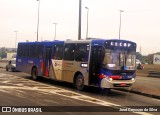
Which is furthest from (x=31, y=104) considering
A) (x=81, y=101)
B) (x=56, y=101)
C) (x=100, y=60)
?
(x=100, y=60)

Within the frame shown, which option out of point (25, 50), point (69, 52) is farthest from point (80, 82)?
point (25, 50)

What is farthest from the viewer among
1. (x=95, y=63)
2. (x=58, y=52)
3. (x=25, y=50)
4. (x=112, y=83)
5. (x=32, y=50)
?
(x=25, y=50)

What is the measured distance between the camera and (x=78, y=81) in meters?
20.4

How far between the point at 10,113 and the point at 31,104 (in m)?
2.05

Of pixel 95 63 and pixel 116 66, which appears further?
pixel 95 63

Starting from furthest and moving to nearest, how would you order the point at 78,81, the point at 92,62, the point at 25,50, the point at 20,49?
the point at 20,49
the point at 25,50
the point at 78,81
the point at 92,62

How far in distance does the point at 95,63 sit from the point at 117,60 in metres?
1.21

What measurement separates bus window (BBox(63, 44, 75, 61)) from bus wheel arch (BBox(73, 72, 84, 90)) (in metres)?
1.11

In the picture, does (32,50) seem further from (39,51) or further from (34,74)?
(34,74)

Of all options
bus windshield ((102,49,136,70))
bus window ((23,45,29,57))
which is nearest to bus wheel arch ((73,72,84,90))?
bus windshield ((102,49,136,70))

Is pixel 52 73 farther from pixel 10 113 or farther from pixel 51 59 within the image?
pixel 10 113

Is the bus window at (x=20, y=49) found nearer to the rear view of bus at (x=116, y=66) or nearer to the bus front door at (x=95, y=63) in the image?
the bus front door at (x=95, y=63)

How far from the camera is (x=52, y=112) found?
11523mm

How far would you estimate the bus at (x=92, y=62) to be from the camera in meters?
18.3
